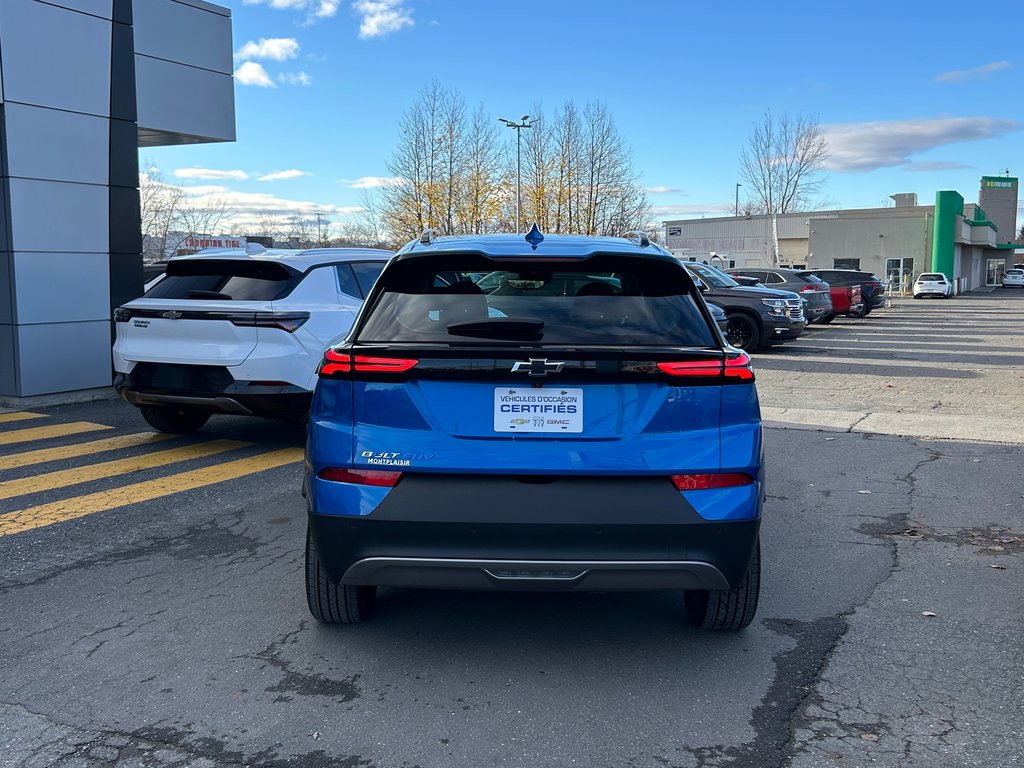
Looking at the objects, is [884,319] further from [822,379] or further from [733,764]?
[733,764]

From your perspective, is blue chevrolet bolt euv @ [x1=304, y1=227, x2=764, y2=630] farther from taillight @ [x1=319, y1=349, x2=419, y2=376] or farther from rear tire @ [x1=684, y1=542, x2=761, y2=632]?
rear tire @ [x1=684, y1=542, x2=761, y2=632]

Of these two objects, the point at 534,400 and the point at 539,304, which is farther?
→ the point at 539,304

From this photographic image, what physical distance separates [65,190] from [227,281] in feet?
16.0

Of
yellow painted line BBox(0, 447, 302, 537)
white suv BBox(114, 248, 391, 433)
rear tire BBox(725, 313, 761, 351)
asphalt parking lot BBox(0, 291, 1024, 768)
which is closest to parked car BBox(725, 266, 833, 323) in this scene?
rear tire BBox(725, 313, 761, 351)

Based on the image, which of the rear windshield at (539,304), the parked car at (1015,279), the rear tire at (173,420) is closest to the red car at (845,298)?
the rear tire at (173,420)

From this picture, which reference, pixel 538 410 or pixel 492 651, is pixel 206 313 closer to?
pixel 492 651

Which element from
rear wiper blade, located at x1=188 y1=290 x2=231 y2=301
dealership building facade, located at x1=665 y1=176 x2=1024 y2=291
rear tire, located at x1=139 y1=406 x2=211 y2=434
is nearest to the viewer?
rear wiper blade, located at x1=188 y1=290 x2=231 y2=301

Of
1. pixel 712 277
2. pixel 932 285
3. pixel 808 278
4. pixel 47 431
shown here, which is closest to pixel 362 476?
pixel 47 431

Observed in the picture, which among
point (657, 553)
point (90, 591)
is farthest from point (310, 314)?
point (657, 553)

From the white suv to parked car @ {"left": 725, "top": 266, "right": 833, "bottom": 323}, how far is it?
19.7 meters

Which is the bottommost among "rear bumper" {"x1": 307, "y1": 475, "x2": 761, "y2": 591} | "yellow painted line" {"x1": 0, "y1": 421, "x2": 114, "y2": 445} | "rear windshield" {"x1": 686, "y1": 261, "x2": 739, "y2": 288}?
"yellow painted line" {"x1": 0, "y1": 421, "x2": 114, "y2": 445}

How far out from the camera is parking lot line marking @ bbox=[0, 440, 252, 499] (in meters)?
6.68

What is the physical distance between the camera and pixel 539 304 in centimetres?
357

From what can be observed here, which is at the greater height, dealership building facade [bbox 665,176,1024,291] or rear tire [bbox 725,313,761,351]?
dealership building facade [bbox 665,176,1024,291]
